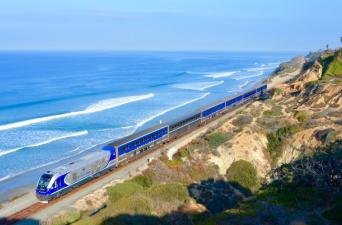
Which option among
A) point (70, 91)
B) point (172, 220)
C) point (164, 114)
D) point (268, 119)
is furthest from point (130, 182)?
point (70, 91)

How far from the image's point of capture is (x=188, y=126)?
4194 cm

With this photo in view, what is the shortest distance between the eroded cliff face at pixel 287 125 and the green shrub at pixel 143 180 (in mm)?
6736

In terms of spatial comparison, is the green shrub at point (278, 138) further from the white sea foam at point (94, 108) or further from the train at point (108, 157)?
the white sea foam at point (94, 108)

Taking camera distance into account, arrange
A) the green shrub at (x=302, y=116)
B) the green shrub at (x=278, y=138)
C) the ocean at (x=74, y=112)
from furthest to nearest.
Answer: the ocean at (x=74, y=112) < the green shrub at (x=302, y=116) < the green shrub at (x=278, y=138)

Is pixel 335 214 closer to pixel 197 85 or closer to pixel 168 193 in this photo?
pixel 168 193

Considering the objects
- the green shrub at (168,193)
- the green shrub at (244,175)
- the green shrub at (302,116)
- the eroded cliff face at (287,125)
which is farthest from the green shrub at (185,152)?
the green shrub at (302,116)

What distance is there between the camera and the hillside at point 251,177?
1496 centimetres

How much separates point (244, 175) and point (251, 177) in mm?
650

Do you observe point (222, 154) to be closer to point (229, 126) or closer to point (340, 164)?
point (229, 126)

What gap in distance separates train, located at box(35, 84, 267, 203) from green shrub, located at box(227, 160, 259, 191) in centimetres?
709

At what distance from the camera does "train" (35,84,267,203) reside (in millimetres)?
23547

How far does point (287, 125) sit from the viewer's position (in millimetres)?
37438

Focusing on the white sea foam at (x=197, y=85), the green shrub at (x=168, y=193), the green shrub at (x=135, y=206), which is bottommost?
the white sea foam at (x=197, y=85)

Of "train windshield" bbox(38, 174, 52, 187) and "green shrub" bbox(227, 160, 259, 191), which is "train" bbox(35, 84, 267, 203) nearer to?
"train windshield" bbox(38, 174, 52, 187)
